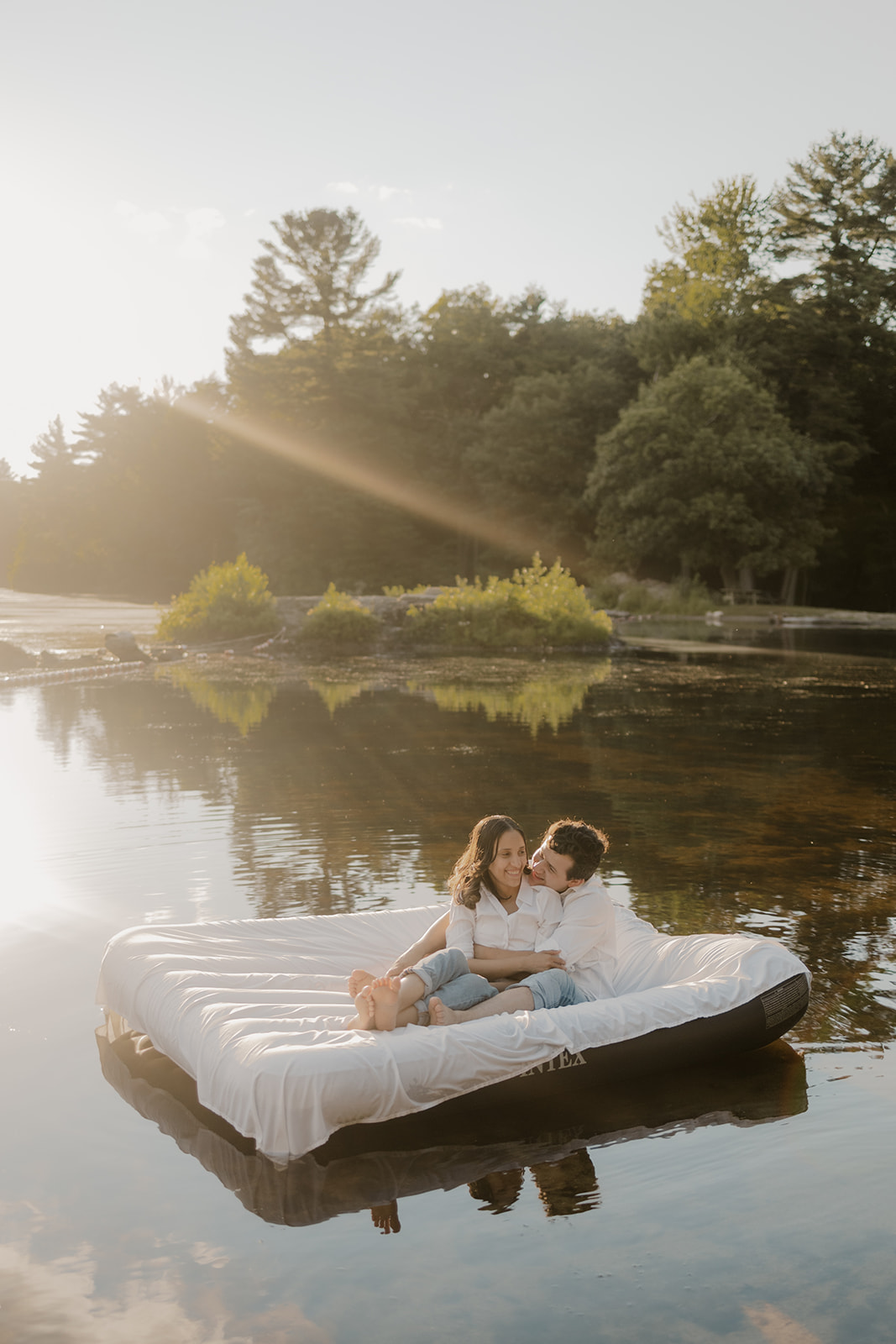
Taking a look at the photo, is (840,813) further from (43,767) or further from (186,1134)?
(43,767)

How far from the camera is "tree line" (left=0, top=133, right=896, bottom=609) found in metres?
42.2

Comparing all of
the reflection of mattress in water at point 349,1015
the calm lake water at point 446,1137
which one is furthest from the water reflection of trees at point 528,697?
the reflection of mattress in water at point 349,1015

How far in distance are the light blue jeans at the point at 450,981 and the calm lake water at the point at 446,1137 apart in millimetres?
453

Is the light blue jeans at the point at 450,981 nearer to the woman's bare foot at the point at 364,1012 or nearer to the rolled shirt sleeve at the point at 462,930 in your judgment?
the rolled shirt sleeve at the point at 462,930

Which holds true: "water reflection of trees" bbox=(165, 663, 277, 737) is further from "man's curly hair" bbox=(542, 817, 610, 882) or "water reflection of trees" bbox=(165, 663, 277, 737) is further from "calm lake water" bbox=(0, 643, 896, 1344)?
"man's curly hair" bbox=(542, 817, 610, 882)

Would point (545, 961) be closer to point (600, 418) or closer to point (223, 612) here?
point (223, 612)

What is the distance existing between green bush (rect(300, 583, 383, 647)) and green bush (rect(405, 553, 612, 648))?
920 mm

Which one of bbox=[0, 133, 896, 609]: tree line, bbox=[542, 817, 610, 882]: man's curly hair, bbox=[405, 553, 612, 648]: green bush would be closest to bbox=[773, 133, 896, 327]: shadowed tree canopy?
bbox=[0, 133, 896, 609]: tree line

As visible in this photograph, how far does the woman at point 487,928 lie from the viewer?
4.34 m

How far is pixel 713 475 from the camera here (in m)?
40.9

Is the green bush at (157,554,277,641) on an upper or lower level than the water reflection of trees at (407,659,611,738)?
upper

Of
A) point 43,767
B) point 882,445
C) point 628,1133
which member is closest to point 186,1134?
point 628,1133

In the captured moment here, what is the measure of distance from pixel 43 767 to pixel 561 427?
39.3m

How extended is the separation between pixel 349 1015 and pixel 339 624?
68.1 feet
